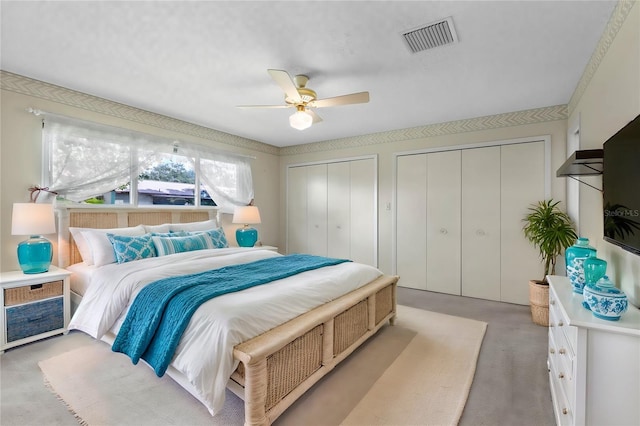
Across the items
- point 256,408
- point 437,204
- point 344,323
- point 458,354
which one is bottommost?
point 458,354

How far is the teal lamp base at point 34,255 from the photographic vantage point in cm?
267

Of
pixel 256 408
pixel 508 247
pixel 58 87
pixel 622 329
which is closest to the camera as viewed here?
pixel 622 329

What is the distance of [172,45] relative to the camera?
2266 mm

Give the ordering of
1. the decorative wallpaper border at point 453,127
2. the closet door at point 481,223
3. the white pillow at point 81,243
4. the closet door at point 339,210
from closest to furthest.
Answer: the white pillow at point 81,243 → the decorative wallpaper border at point 453,127 → the closet door at point 481,223 → the closet door at point 339,210

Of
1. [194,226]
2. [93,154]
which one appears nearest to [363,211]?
[194,226]

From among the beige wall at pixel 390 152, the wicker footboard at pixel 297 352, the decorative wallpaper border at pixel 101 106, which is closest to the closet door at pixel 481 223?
the beige wall at pixel 390 152

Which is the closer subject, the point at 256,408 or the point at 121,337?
the point at 256,408

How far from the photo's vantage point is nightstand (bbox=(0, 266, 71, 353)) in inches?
97.0

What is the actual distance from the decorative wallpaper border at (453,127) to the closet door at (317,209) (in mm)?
439

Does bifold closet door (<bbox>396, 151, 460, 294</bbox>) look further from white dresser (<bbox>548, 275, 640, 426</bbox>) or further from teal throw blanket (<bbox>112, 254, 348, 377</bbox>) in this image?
white dresser (<bbox>548, 275, 640, 426</bbox>)

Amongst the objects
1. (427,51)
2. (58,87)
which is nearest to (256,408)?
(427,51)

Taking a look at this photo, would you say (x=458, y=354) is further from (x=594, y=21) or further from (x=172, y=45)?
(x=172, y=45)

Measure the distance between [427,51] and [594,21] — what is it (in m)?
1.03

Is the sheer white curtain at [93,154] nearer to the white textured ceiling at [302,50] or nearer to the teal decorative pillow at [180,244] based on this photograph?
the white textured ceiling at [302,50]
